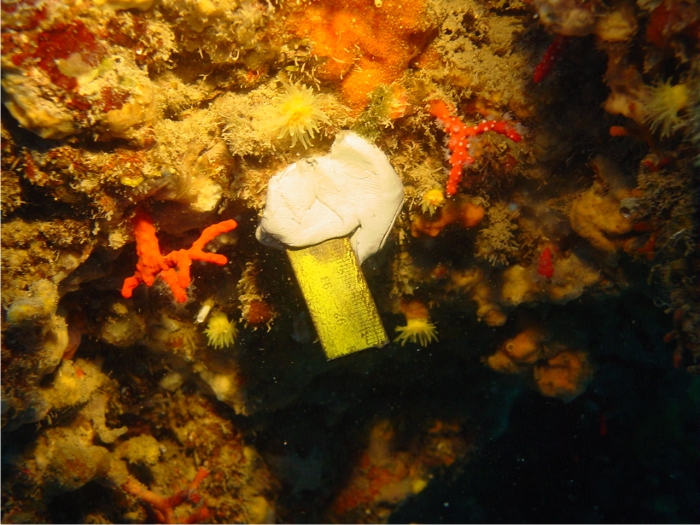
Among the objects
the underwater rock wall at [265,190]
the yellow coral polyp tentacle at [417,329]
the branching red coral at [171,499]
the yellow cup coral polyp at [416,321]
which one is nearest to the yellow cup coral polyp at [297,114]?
the underwater rock wall at [265,190]

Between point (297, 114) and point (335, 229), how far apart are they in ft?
2.37

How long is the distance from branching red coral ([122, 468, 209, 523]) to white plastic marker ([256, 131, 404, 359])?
139 inches

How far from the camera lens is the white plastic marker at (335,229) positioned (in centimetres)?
262

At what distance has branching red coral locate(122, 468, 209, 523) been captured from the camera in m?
4.68

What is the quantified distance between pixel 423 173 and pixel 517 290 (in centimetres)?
166

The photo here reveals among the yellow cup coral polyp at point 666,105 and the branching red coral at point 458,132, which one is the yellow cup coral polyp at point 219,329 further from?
the yellow cup coral polyp at point 666,105

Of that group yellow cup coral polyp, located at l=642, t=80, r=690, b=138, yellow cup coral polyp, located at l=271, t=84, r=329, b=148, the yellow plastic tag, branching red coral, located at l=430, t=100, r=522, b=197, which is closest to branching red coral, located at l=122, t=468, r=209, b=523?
the yellow plastic tag

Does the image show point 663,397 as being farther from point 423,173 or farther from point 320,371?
point 423,173

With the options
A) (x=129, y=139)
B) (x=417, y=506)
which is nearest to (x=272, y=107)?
(x=129, y=139)

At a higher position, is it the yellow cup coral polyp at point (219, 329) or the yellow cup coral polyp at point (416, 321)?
the yellow cup coral polyp at point (219, 329)

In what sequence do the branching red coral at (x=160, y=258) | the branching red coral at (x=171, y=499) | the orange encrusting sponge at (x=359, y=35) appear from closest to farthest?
the orange encrusting sponge at (x=359, y=35)
the branching red coral at (x=160, y=258)
the branching red coral at (x=171, y=499)

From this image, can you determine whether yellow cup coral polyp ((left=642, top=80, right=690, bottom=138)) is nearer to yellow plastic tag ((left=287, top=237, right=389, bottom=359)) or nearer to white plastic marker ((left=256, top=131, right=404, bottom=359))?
white plastic marker ((left=256, top=131, right=404, bottom=359))

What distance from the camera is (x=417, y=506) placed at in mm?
6461

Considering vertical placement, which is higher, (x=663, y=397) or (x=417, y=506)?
(x=663, y=397)
